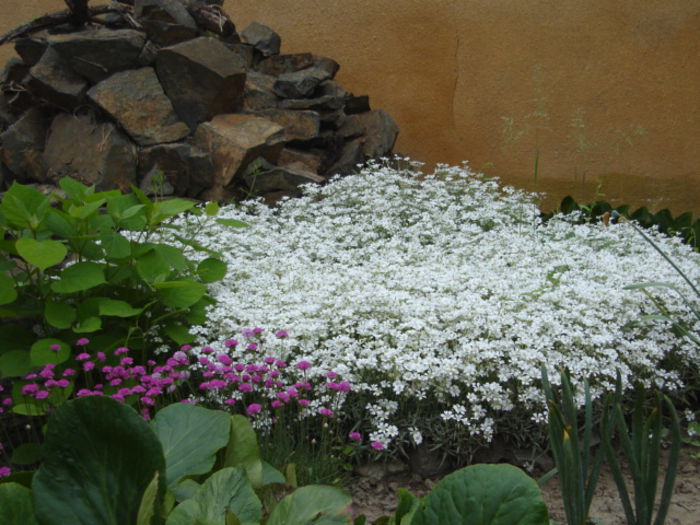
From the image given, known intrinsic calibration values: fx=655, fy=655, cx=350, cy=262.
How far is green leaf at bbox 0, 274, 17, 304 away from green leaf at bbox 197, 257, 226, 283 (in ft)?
2.57

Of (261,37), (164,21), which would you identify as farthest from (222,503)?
(261,37)

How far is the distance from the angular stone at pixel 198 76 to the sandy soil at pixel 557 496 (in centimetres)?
379

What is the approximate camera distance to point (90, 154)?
16.9 feet

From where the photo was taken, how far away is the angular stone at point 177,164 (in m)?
5.12

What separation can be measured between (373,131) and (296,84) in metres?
0.86

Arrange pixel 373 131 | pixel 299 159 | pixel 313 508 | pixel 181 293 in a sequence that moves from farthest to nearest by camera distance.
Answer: pixel 373 131
pixel 299 159
pixel 181 293
pixel 313 508

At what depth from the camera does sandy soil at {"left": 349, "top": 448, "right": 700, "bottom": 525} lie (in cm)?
227

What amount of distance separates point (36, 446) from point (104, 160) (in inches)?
127

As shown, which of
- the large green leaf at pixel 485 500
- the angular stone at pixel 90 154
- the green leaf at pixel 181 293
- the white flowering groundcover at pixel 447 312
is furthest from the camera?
the angular stone at pixel 90 154

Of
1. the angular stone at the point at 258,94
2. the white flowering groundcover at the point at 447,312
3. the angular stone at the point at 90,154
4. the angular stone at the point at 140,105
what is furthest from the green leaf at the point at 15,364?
the angular stone at the point at 258,94

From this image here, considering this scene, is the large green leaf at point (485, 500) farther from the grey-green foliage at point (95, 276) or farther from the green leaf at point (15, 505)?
the grey-green foliage at point (95, 276)

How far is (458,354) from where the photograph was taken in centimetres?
260

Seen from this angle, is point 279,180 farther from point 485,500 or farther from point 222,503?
point 485,500

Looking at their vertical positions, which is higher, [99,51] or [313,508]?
[99,51]
